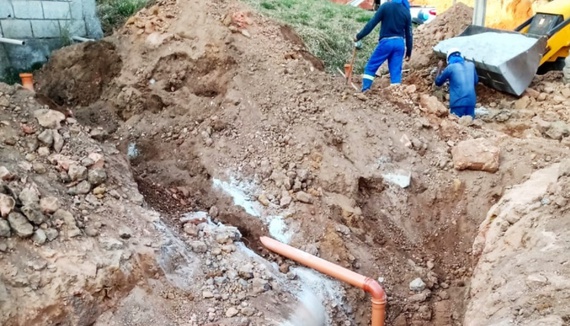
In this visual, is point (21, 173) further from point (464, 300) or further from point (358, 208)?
point (464, 300)

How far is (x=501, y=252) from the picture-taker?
388cm

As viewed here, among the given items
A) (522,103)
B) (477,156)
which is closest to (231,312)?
(477,156)

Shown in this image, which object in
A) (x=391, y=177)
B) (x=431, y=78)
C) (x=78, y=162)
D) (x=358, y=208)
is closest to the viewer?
(x=78, y=162)

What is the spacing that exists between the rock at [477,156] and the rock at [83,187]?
339cm

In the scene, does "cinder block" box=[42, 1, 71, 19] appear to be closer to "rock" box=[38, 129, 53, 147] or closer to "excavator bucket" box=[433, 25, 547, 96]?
"rock" box=[38, 129, 53, 147]

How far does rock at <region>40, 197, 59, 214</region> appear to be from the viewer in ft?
10.6

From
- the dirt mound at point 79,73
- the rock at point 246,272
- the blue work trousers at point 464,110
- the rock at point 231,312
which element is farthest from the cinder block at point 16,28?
the blue work trousers at point 464,110

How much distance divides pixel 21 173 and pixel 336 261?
2372mm

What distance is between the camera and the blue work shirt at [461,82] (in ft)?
22.9

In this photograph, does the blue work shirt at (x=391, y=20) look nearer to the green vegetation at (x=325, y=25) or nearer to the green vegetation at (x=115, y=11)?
the green vegetation at (x=325, y=25)

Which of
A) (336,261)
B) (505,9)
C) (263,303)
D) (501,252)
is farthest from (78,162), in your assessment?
(505,9)

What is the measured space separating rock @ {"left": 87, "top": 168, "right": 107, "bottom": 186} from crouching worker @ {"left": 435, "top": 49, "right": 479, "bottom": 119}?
4.98 m

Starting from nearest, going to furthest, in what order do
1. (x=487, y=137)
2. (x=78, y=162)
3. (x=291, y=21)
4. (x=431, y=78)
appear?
(x=78, y=162), (x=487, y=137), (x=431, y=78), (x=291, y=21)

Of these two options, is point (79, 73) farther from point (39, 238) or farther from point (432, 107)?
point (432, 107)
